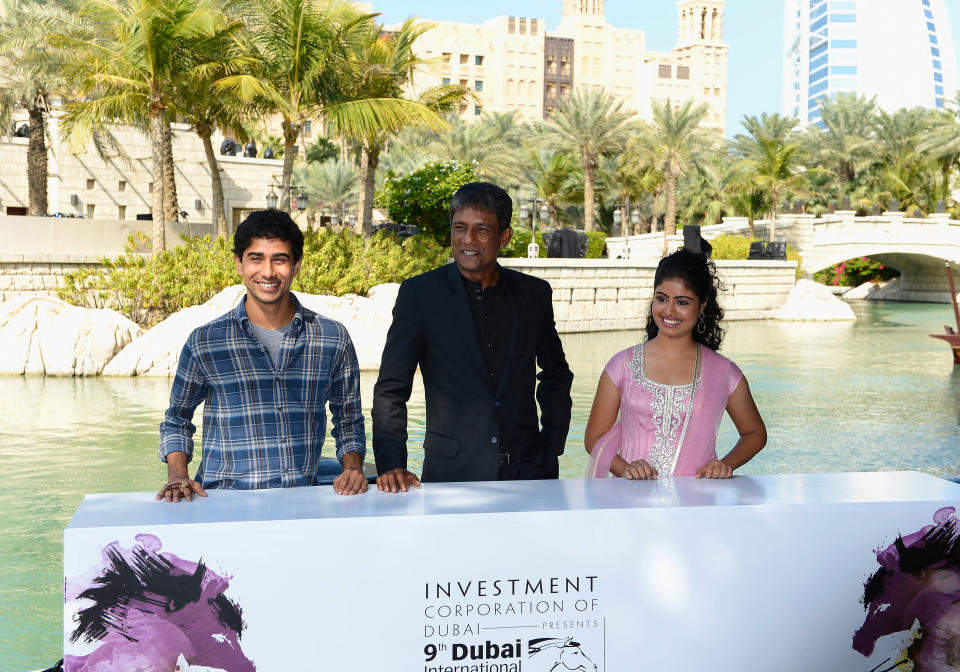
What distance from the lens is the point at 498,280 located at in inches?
135

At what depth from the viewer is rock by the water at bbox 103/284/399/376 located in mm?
17094

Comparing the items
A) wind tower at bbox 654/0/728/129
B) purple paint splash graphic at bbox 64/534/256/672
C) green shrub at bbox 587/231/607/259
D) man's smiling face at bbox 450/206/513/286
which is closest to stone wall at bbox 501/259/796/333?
green shrub at bbox 587/231/607/259

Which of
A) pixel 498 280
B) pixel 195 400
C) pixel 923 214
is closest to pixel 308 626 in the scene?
pixel 195 400

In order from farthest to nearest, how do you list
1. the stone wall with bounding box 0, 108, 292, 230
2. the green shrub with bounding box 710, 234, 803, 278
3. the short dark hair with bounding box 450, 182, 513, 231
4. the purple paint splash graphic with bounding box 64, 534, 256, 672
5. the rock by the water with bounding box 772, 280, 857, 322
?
the green shrub with bounding box 710, 234, 803, 278 → the rock by the water with bounding box 772, 280, 857, 322 → the stone wall with bounding box 0, 108, 292, 230 → the short dark hair with bounding box 450, 182, 513, 231 → the purple paint splash graphic with bounding box 64, 534, 256, 672

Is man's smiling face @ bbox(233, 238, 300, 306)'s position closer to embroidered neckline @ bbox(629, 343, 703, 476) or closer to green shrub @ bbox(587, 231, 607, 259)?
embroidered neckline @ bbox(629, 343, 703, 476)

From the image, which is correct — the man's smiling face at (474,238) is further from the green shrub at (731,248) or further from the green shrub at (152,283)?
the green shrub at (731,248)

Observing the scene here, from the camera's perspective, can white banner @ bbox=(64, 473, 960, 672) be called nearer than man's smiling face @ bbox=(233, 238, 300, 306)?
Yes

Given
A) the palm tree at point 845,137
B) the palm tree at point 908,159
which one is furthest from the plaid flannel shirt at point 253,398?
the palm tree at point 845,137

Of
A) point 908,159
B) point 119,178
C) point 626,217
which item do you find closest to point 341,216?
point 626,217

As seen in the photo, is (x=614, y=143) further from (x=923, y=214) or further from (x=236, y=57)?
(x=236, y=57)

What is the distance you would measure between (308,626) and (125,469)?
27.7 ft

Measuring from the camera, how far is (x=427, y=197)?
25406 millimetres

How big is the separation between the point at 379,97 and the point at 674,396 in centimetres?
1931

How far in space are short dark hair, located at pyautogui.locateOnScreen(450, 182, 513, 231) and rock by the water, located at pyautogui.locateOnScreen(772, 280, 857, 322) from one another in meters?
32.7
